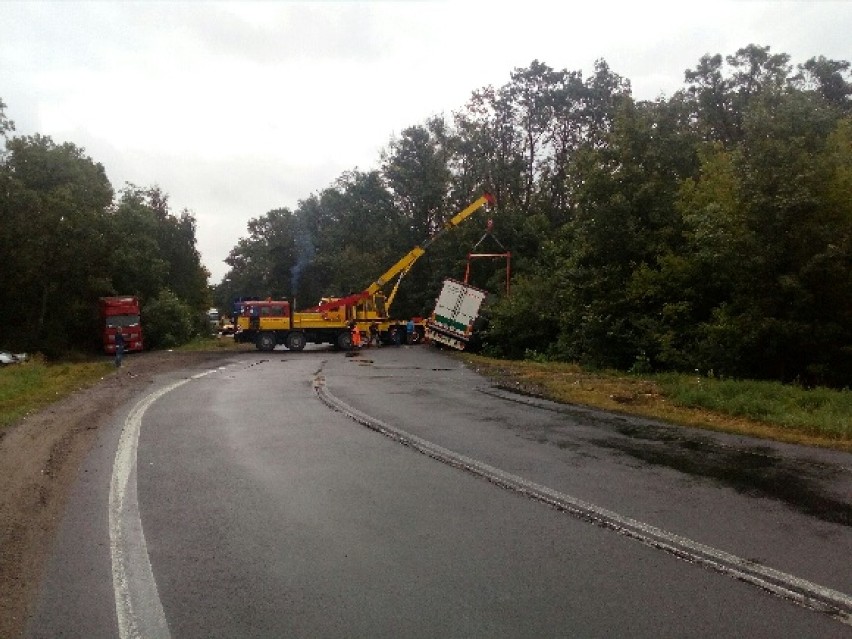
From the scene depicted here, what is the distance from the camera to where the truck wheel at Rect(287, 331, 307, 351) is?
135 ft

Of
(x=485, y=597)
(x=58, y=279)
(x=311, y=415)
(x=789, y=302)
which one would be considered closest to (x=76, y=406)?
(x=311, y=415)

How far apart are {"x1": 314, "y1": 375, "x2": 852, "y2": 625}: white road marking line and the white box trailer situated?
93.8 feet

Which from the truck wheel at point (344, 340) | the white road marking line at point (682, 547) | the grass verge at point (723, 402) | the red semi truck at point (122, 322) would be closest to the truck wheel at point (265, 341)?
the truck wheel at point (344, 340)

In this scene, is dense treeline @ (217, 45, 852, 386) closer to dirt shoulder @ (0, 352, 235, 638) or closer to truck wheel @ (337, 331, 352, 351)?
truck wheel @ (337, 331, 352, 351)

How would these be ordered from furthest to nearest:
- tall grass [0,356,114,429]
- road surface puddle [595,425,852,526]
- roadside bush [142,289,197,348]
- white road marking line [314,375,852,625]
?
roadside bush [142,289,197,348] < tall grass [0,356,114,429] < road surface puddle [595,425,852,526] < white road marking line [314,375,852,625]

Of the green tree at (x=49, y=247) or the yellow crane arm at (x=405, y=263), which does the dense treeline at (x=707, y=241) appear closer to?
the yellow crane arm at (x=405, y=263)

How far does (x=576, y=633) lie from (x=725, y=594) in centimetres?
117

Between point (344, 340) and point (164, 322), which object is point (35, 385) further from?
point (164, 322)

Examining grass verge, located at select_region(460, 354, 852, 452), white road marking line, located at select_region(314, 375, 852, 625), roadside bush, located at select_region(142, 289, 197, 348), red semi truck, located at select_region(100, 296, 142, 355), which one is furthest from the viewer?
roadside bush, located at select_region(142, 289, 197, 348)

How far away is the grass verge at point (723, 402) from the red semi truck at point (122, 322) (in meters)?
28.0

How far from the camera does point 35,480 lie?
8938 millimetres

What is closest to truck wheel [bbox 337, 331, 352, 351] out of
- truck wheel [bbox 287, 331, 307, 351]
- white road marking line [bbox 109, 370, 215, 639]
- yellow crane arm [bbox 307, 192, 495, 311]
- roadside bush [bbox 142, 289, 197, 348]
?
yellow crane arm [bbox 307, 192, 495, 311]

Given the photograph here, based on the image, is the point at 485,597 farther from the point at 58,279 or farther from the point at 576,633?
the point at 58,279

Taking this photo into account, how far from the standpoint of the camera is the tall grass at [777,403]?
40.8 ft
